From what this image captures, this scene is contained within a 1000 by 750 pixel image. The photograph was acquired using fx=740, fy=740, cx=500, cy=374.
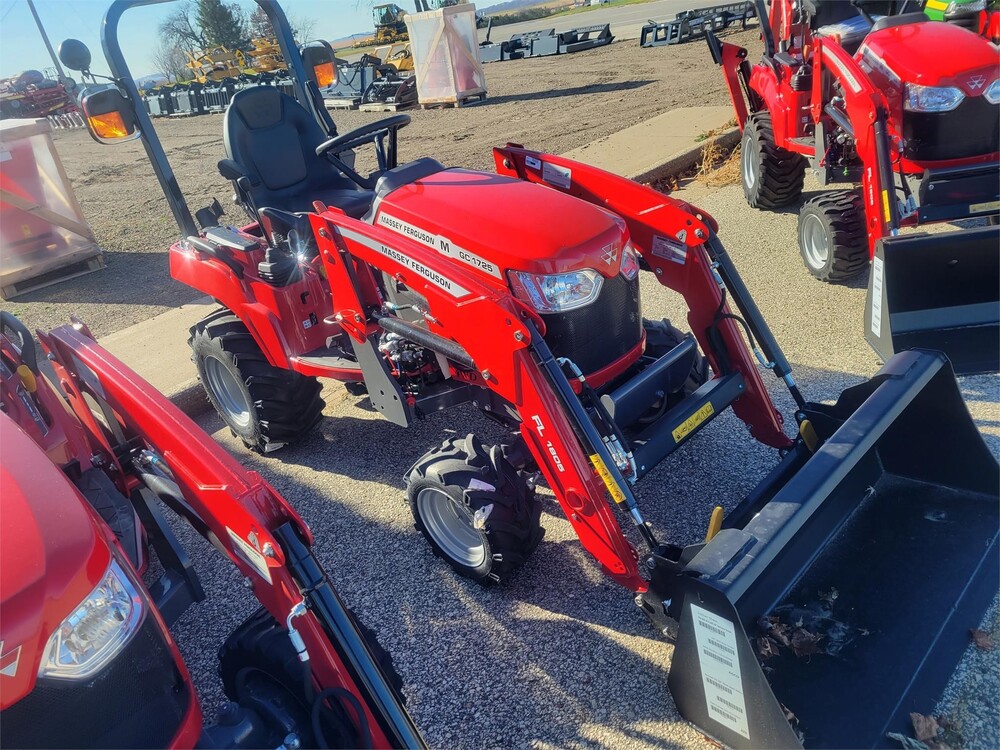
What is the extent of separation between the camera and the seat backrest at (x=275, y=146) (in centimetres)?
417

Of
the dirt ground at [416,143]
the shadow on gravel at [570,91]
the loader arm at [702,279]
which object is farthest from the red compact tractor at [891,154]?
the shadow on gravel at [570,91]

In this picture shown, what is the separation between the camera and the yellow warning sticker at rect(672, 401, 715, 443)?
272cm

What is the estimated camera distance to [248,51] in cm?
2623

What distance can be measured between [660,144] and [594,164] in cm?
101

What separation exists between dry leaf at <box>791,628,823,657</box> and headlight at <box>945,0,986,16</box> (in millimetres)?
5298

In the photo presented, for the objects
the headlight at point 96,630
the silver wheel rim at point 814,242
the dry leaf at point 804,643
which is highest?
the headlight at point 96,630

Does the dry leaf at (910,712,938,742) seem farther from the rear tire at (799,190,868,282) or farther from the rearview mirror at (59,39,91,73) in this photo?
the rearview mirror at (59,39,91,73)

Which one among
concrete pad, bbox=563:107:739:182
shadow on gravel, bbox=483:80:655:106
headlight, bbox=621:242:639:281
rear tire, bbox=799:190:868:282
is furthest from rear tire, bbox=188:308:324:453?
shadow on gravel, bbox=483:80:655:106

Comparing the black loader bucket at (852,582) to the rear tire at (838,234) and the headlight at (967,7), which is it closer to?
the rear tire at (838,234)

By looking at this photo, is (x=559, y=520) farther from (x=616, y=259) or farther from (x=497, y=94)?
(x=497, y=94)

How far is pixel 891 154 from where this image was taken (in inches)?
183

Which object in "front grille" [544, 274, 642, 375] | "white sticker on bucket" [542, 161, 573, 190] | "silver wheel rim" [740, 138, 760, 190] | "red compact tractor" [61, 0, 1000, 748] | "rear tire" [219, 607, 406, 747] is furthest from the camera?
"silver wheel rim" [740, 138, 760, 190]

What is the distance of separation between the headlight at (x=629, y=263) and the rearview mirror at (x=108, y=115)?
7.68 ft

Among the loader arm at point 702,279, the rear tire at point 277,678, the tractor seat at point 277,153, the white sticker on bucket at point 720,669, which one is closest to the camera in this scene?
the rear tire at point 277,678
